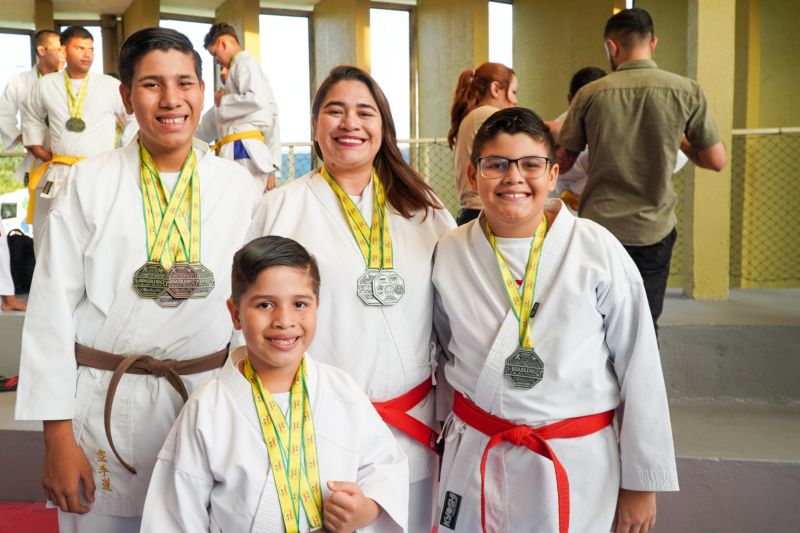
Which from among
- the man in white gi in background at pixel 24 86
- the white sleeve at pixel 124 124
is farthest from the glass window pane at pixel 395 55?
the white sleeve at pixel 124 124

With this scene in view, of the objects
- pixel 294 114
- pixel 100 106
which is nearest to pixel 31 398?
pixel 100 106

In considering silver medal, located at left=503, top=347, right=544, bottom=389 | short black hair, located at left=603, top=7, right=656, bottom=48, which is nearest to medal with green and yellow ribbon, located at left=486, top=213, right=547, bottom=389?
silver medal, located at left=503, top=347, right=544, bottom=389

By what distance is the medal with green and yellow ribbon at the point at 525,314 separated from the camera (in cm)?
171

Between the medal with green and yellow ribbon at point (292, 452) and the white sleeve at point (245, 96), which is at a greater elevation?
the white sleeve at point (245, 96)

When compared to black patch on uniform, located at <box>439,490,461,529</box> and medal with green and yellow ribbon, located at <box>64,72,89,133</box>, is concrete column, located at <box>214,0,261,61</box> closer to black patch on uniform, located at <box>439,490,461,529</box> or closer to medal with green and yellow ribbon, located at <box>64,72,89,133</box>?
medal with green and yellow ribbon, located at <box>64,72,89,133</box>


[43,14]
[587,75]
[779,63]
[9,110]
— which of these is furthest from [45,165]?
[779,63]

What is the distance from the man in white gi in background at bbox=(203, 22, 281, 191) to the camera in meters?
5.11

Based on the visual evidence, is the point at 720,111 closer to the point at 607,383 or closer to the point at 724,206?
the point at 724,206

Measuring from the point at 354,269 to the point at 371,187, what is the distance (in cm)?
24

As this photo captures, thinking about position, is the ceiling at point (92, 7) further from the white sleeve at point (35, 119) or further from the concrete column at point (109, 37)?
the white sleeve at point (35, 119)

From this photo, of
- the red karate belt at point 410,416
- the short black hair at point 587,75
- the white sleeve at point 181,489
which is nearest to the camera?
the white sleeve at point 181,489

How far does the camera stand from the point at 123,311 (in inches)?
64.1

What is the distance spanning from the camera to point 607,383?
1.77 m

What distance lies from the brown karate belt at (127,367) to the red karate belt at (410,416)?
1.41ft
